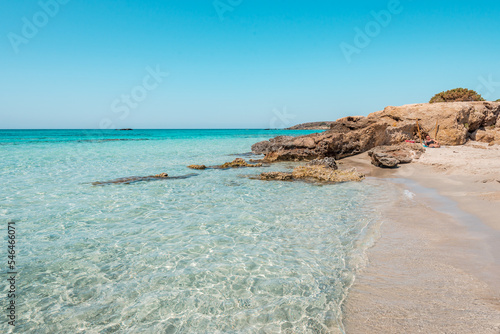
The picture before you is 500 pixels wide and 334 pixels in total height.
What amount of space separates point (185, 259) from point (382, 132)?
19888mm

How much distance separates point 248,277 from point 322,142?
1611 cm

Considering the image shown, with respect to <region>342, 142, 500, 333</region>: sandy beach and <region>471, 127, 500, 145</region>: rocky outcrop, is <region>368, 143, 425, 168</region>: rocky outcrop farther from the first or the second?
<region>471, 127, 500, 145</region>: rocky outcrop

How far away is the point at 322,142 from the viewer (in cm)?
1925

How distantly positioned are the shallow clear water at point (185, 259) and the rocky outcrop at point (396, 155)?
6218 millimetres

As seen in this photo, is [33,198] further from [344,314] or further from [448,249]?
[448,249]

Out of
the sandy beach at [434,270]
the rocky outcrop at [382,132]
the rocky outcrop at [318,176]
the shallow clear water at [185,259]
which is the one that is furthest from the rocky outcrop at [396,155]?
the shallow clear water at [185,259]

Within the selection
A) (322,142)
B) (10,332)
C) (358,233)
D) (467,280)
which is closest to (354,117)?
(322,142)

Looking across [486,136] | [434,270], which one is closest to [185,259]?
[434,270]

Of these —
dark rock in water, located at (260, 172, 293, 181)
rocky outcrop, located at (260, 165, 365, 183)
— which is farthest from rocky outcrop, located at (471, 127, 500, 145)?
dark rock in water, located at (260, 172, 293, 181)

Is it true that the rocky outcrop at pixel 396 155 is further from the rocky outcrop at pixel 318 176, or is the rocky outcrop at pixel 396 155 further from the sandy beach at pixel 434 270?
the sandy beach at pixel 434 270

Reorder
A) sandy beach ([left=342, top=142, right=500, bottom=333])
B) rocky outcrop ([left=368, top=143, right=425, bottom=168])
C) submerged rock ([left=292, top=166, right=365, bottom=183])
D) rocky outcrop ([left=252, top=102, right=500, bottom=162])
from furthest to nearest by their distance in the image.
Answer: rocky outcrop ([left=252, top=102, right=500, bottom=162])
rocky outcrop ([left=368, top=143, right=425, bottom=168])
submerged rock ([left=292, top=166, right=365, bottom=183])
sandy beach ([left=342, top=142, right=500, bottom=333])

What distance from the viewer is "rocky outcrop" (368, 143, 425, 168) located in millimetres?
14898

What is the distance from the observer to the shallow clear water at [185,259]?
11.5 ft

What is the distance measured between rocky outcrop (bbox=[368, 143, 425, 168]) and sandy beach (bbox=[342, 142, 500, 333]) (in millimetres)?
5845
